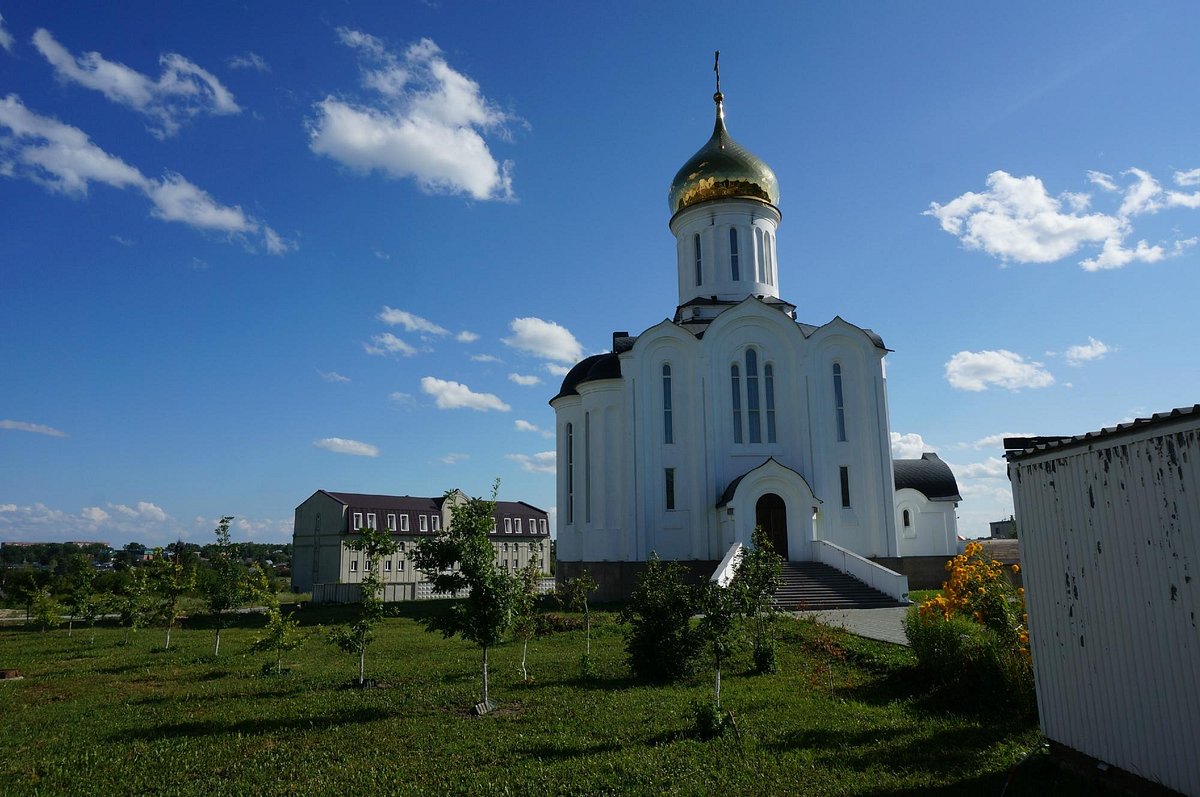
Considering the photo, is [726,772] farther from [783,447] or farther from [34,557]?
[34,557]

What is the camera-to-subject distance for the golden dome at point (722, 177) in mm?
30266

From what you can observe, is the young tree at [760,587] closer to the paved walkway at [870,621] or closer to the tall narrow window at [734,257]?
the paved walkway at [870,621]

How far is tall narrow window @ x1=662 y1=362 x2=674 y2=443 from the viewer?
27.1m

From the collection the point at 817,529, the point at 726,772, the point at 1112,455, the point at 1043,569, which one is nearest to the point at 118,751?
the point at 726,772

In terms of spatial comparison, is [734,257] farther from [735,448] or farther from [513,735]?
[513,735]

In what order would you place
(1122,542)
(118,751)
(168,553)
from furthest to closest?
(168,553) < (118,751) < (1122,542)

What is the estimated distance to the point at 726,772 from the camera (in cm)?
730

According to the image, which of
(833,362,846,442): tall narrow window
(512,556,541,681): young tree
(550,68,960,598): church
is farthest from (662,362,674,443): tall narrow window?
(512,556,541,681): young tree

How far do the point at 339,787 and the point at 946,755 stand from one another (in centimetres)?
603

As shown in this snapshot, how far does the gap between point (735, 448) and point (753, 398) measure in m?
1.98

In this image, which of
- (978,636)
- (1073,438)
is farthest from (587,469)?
(1073,438)

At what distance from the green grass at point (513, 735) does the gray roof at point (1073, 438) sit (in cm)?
299

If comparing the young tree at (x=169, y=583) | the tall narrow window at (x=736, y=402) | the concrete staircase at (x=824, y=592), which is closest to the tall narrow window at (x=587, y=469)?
the tall narrow window at (x=736, y=402)

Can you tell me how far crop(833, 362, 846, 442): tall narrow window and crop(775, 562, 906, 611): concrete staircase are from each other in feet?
17.5
